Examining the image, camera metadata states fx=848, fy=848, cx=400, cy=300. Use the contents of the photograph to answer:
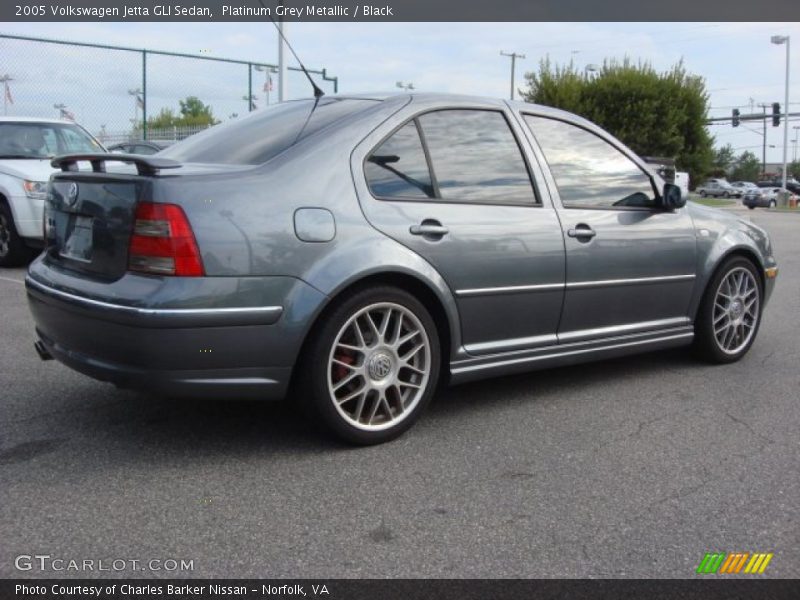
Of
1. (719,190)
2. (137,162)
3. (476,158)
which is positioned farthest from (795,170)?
(137,162)

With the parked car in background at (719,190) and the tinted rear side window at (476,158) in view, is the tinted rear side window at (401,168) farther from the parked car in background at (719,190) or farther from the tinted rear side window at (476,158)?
the parked car in background at (719,190)

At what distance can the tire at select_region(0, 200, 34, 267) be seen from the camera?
8930 mm

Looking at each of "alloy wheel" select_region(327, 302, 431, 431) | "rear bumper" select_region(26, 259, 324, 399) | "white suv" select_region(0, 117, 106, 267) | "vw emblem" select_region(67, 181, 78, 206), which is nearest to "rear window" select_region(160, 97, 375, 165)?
"vw emblem" select_region(67, 181, 78, 206)

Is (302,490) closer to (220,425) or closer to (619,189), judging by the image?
(220,425)

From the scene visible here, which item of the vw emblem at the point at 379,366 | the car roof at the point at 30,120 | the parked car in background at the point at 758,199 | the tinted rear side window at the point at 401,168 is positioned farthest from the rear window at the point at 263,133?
the parked car in background at the point at 758,199

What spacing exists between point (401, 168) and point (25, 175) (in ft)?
20.9

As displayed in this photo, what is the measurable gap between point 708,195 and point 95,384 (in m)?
77.2

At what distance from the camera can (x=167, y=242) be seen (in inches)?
125

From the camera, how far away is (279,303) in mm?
3314

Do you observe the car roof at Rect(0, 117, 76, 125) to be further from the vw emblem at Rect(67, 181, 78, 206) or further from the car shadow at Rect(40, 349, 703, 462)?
the vw emblem at Rect(67, 181, 78, 206)

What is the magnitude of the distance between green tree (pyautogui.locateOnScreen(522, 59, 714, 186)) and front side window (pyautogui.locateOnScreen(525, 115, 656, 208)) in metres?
28.4

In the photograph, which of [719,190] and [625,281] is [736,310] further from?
[719,190]

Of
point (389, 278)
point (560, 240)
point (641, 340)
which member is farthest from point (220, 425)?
point (641, 340)

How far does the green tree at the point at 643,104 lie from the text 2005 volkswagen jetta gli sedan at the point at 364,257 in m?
28.8
